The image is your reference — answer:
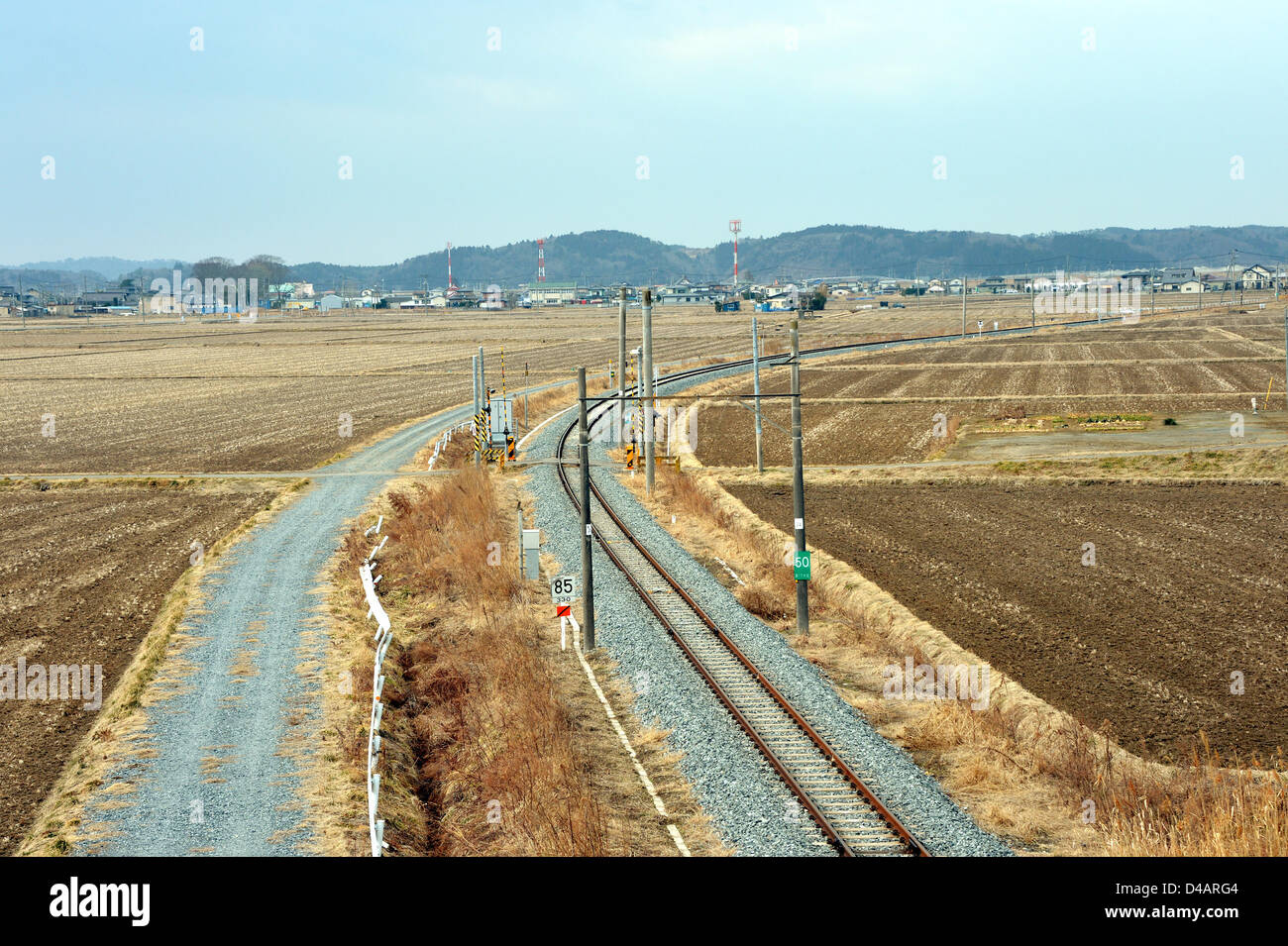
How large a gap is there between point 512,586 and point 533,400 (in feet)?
143

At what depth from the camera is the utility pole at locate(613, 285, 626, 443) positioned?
37.8m

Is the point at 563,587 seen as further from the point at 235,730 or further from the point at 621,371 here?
the point at 621,371

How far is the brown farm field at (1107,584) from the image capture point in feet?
61.0

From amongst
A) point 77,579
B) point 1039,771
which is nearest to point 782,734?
point 1039,771

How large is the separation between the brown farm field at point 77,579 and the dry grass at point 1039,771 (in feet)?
41.8

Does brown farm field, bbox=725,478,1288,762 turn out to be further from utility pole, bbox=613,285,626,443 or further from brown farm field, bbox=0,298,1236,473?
brown farm field, bbox=0,298,1236,473

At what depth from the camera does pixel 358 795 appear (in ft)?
50.7

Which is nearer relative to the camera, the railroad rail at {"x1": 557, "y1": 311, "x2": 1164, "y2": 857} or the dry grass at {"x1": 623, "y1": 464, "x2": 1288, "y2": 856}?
the dry grass at {"x1": 623, "y1": 464, "x2": 1288, "y2": 856}

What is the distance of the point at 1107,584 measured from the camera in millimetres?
26453

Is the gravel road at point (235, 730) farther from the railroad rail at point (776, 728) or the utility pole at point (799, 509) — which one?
the utility pole at point (799, 509)

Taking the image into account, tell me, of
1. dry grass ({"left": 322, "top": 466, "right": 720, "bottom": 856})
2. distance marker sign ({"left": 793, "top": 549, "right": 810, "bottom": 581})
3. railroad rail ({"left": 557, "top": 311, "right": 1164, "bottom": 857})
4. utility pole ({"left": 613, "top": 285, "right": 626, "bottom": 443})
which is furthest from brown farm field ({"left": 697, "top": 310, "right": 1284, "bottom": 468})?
distance marker sign ({"left": 793, "top": 549, "right": 810, "bottom": 581})

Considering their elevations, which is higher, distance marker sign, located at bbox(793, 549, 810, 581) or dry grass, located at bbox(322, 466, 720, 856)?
distance marker sign, located at bbox(793, 549, 810, 581)

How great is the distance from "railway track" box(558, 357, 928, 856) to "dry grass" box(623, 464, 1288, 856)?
55.6 inches

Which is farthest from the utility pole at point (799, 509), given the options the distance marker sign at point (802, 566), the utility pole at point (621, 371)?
the utility pole at point (621, 371)
